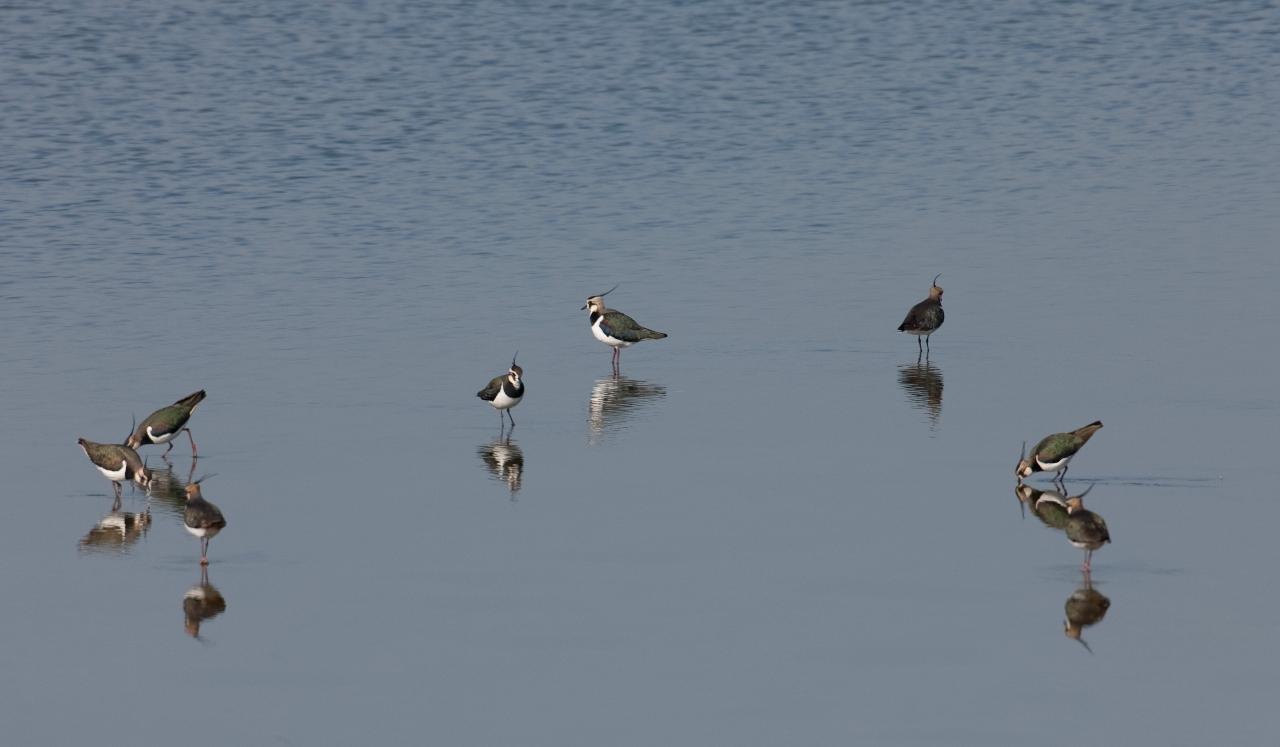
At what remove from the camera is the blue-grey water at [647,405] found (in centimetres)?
1438

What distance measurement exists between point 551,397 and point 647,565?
729 centimetres

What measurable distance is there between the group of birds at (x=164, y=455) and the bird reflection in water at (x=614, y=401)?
4.02 metres

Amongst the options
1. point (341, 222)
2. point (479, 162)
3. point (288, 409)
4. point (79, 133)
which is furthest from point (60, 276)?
point (79, 133)

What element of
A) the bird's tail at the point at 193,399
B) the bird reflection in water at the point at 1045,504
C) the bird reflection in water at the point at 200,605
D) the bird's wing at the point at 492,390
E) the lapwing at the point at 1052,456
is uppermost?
the lapwing at the point at 1052,456

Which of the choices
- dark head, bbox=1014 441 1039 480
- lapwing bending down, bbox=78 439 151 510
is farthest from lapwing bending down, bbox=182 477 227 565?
dark head, bbox=1014 441 1039 480

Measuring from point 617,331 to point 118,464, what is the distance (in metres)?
7.73

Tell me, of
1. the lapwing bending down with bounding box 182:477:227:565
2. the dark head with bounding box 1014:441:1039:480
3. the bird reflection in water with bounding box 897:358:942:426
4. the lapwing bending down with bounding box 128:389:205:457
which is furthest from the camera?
the bird reflection in water with bounding box 897:358:942:426

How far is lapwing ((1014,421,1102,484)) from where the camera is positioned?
62.4ft

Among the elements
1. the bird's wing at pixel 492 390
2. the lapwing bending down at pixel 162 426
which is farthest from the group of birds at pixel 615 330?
the lapwing bending down at pixel 162 426

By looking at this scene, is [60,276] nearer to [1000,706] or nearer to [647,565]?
[647,565]

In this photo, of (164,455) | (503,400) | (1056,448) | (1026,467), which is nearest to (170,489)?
(164,455)

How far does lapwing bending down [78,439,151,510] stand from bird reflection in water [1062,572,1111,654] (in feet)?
28.1

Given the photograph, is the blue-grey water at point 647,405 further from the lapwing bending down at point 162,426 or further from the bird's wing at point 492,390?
the lapwing bending down at point 162,426

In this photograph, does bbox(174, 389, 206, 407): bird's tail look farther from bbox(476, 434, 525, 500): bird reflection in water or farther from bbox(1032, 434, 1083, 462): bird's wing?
bbox(1032, 434, 1083, 462): bird's wing
